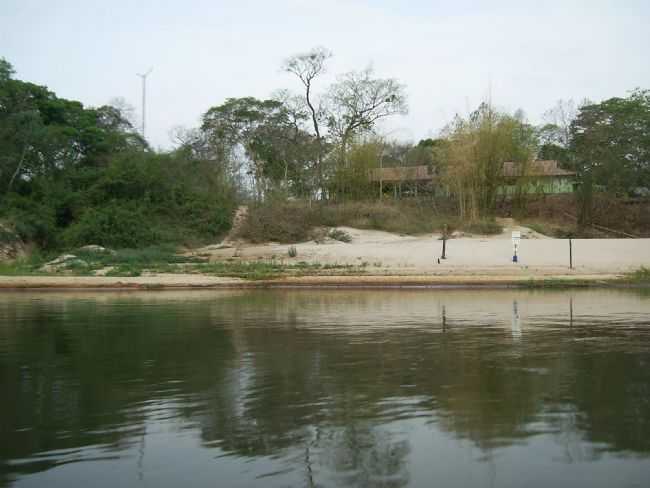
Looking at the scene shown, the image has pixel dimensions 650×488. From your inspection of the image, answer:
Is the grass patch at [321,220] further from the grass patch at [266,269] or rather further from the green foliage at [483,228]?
the grass patch at [266,269]

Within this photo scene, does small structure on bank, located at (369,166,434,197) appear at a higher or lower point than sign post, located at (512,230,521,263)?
higher

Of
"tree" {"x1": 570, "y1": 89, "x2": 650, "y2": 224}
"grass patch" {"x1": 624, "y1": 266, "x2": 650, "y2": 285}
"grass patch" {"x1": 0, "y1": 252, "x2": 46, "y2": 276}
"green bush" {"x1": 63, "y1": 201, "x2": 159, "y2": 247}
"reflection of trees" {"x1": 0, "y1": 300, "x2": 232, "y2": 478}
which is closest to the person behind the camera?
"reflection of trees" {"x1": 0, "y1": 300, "x2": 232, "y2": 478}

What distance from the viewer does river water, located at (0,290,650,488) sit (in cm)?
539

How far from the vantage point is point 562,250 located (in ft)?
91.6

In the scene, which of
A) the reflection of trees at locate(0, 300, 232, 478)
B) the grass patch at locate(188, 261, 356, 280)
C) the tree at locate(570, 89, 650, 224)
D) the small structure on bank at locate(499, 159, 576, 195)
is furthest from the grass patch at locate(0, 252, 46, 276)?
the tree at locate(570, 89, 650, 224)

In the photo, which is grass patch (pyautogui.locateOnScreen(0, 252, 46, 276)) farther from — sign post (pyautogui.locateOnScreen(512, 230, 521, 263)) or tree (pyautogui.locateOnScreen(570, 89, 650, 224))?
tree (pyautogui.locateOnScreen(570, 89, 650, 224))

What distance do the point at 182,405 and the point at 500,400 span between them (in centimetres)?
336

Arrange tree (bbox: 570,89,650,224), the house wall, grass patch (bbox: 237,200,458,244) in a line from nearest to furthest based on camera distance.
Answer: grass patch (bbox: 237,200,458,244), the house wall, tree (bbox: 570,89,650,224)

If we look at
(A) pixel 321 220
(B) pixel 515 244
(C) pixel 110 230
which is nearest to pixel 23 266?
(C) pixel 110 230

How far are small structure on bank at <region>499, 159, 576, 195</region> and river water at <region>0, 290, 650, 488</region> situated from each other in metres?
24.6

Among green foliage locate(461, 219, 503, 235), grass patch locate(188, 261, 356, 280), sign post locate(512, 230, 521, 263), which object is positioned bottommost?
grass patch locate(188, 261, 356, 280)

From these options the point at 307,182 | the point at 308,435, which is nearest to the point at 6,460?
the point at 308,435

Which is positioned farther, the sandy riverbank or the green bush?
the green bush

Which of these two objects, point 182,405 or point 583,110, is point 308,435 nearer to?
point 182,405
